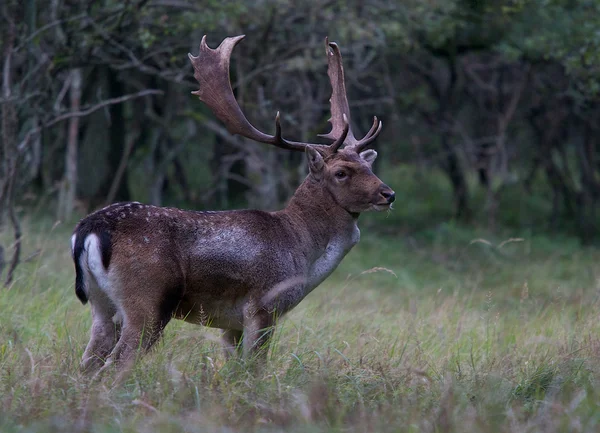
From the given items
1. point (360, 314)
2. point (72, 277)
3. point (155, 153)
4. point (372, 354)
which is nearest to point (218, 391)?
point (372, 354)

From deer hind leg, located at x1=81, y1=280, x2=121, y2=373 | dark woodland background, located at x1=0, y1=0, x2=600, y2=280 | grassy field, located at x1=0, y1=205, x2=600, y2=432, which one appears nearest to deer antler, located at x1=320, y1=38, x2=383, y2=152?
grassy field, located at x1=0, y1=205, x2=600, y2=432

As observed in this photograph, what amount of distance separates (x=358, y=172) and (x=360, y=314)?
192cm

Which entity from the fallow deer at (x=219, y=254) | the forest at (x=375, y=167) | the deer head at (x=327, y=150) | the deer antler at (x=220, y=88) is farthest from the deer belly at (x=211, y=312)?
the deer antler at (x=220, y=88)

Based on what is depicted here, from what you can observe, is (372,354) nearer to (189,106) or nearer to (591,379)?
(591,379)

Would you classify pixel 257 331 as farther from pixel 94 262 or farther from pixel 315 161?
pixel 315 161

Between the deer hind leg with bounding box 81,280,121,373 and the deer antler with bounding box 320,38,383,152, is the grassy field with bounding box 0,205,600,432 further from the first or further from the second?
the deer antler with bounding box 320,38,383,152

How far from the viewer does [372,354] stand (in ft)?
18.9

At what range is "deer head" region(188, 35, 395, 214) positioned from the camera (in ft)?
19.6

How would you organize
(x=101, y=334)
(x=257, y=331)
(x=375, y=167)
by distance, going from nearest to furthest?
1. (x=101, y=334)
2. (x=257, y=331)
3. (x=375, y=167)

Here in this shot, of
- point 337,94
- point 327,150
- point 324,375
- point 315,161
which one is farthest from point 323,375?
point 337,94

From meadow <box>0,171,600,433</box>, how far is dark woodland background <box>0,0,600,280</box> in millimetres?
2062

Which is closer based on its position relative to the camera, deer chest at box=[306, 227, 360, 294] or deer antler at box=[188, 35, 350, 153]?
deer chest at box=[306, 227, 360, 294]

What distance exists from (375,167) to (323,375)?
16.3m

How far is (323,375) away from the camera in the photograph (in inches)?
189
